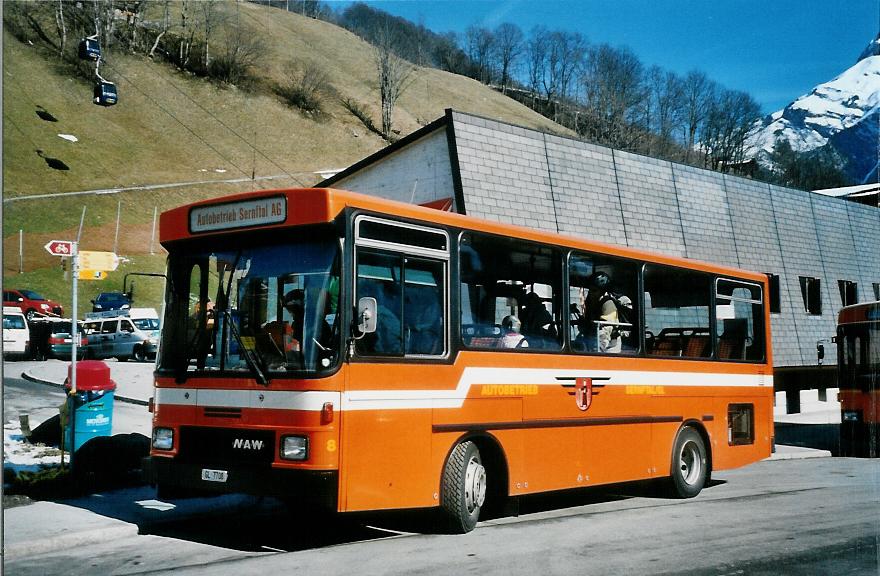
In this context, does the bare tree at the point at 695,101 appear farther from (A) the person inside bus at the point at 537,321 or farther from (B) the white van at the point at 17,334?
(B) the white van at the point at 17,334

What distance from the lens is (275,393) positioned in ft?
23.9

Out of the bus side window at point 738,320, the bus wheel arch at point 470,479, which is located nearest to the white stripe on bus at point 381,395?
the bus wheel arch at point 470,479

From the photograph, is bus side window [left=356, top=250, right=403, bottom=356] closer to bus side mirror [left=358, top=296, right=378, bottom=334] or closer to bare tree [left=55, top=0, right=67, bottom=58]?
bus side mirror [left=358, top=296, right=378, bottom=334]

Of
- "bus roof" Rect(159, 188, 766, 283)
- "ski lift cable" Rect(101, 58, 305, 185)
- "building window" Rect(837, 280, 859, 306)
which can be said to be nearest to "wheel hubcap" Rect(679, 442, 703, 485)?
"bus roof" Rect(159, 188, 766, 283)

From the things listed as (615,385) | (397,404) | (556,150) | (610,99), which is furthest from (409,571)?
Answer: (610,99)

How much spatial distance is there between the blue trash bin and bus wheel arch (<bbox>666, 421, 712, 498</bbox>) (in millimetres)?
7451

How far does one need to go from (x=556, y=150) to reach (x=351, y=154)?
185ft

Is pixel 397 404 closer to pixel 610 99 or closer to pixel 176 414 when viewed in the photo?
pixel 176 414

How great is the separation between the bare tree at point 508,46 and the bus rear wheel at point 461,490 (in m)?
12.5

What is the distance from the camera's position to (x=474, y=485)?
8.48 metres

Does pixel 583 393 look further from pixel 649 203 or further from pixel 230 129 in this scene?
pixel 230 129

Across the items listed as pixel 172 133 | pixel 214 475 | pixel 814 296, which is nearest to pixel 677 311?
pixel 214 475

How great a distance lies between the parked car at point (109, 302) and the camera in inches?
1605

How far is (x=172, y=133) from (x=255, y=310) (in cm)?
6670
